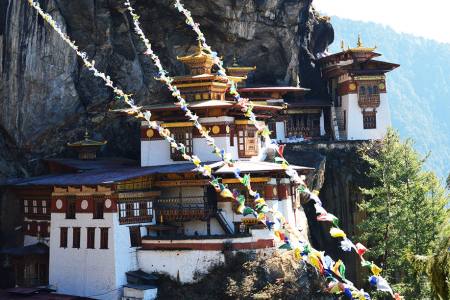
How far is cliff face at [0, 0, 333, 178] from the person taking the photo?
4253 centimetres

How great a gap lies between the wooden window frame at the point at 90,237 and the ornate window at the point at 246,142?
9.64m

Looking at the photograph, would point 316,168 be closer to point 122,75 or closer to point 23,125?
point 122,75

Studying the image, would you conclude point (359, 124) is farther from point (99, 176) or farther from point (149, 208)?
point (99, 176)

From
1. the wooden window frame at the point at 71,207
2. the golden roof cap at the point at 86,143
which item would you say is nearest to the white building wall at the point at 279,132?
the golden roof cap at the point at 86,143

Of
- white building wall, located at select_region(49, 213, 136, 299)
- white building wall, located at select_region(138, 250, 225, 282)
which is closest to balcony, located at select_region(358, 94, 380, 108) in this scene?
white building wall, located at select_region(138, 250, 225, 282)

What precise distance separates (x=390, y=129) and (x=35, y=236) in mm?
22200

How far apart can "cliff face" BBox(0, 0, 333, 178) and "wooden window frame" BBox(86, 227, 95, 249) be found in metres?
8.04

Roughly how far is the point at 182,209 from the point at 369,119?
69.9 feet

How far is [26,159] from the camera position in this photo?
43.2 meters

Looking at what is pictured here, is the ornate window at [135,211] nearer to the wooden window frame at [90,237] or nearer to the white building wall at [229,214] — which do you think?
the wooden window frame at [90,237]

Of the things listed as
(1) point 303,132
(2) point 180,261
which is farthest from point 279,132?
(2) point 180,261

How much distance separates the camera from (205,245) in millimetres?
36375

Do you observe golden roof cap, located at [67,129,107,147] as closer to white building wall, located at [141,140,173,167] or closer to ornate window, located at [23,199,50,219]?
white building wall, located at [141,140,173,167]

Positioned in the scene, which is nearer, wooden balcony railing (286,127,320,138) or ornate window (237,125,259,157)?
ornate window (237,125,259,157)
